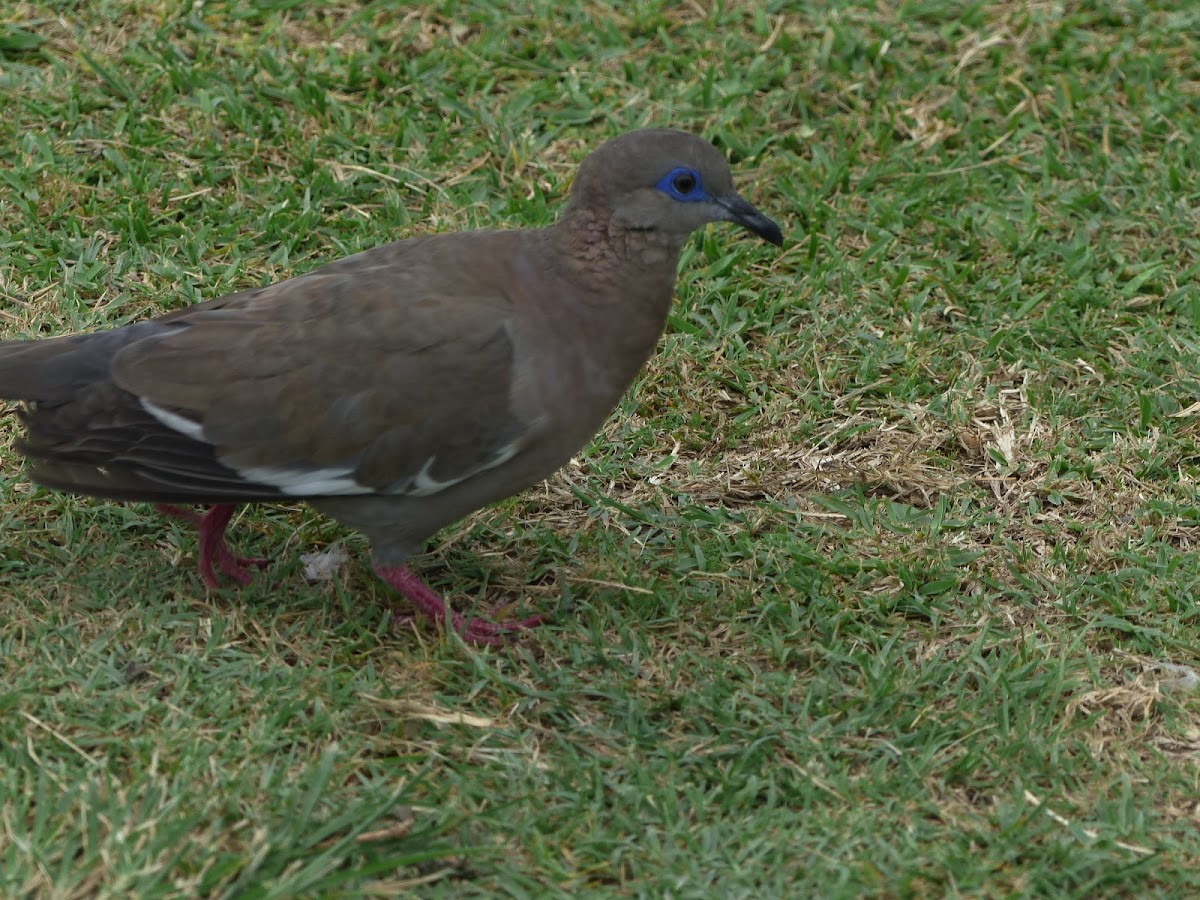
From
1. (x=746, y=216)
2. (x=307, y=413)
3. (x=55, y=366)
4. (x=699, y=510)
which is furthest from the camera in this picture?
(x=699, y=510)

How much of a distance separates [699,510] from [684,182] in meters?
1.10

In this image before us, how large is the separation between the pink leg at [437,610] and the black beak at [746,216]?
133 cm

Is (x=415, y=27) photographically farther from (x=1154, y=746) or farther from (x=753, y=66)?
(x=1154, y=746)

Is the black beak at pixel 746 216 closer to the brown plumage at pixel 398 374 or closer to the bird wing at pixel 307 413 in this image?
the brown plumage at pixel 398 374

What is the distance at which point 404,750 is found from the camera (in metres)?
4.00

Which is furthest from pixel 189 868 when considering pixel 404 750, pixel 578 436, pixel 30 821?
pixel 578 436

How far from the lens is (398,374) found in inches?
167

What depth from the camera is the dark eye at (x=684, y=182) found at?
14.5 feet

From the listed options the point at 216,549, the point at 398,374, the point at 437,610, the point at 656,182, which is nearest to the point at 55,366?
the point at 216,549

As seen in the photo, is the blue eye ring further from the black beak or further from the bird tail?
the bird tail

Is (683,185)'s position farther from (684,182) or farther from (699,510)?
(699,510)

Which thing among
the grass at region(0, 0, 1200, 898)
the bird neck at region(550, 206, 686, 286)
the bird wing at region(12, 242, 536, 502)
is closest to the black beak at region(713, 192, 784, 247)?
the bird neck at region(550, 206, 686, 286)

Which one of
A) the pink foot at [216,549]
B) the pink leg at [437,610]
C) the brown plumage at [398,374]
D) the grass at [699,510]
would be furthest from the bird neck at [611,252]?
the pink foot at [216,549]

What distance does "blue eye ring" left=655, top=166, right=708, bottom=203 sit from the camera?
4.42 metres
